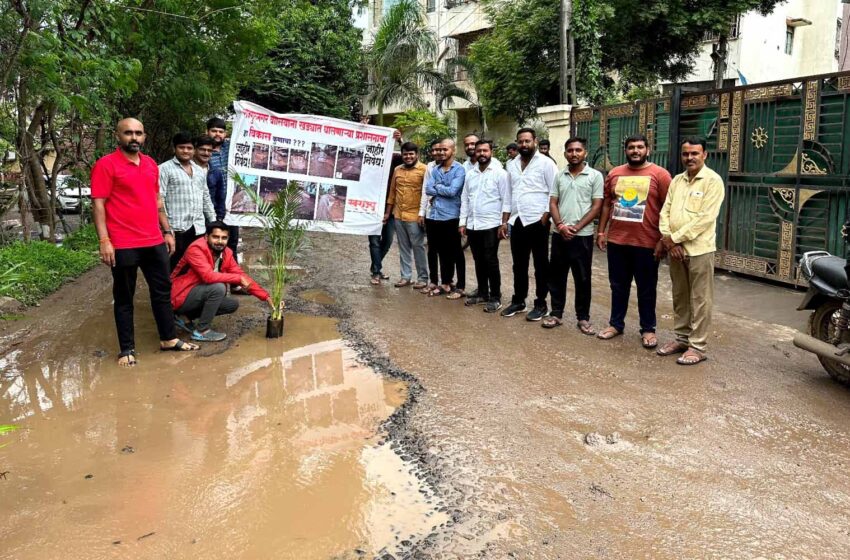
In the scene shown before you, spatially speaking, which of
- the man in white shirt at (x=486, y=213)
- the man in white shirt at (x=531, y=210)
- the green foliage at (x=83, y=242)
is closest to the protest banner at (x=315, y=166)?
the man in white shirt at (x=486, y=213)

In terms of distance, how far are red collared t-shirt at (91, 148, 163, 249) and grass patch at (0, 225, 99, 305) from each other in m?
2.42

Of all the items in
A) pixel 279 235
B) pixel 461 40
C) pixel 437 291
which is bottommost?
pixel 437 291

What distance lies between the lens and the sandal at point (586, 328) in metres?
5.72

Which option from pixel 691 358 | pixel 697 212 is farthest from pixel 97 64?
pixel 691 358

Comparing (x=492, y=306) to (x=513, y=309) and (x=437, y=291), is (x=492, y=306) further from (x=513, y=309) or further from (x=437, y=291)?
(x=437, y=291)

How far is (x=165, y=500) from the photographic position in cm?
299

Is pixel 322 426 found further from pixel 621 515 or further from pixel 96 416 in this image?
pixel 621 515

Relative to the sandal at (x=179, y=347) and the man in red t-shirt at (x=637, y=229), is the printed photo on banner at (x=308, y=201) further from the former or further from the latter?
the man in red t-shirt at (x=637, y=229)

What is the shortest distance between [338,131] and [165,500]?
4.87m

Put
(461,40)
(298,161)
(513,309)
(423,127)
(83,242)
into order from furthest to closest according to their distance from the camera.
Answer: (461,40) → (423,127) → (83,242) → (298,161) → (513,309)

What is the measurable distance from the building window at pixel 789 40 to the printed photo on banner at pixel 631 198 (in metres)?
21.4

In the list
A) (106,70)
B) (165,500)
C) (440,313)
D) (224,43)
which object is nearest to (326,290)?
(440,313)

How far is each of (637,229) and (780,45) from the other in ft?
68.4

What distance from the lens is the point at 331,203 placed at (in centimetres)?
722
